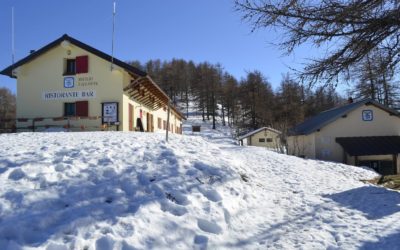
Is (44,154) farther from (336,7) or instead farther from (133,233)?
(336,7)

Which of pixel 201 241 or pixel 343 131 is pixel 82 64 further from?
pixel 343 131

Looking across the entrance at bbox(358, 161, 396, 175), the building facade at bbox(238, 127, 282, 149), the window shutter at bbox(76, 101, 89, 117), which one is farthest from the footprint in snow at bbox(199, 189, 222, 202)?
the building facade at bbox(238, 127, 282, 149)

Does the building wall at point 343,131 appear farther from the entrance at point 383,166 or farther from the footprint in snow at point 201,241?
the footprint in snow at point 201,241

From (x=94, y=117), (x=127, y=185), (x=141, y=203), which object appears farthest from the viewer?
(x=94, y=117)

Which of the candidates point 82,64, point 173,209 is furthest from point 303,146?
point 173,209

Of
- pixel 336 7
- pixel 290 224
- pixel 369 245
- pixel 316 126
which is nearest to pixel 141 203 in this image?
pixel 290 224

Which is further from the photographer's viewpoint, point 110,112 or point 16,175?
point 110,112

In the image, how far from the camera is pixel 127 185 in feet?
25.5

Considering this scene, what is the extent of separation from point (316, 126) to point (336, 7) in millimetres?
26534

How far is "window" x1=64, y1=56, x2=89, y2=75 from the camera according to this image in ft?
83.4

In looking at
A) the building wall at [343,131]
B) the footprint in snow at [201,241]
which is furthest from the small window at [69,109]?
the footprint in snow at [201,241]

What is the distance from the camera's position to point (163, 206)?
281 inches

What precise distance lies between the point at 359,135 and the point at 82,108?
2253 centimetres

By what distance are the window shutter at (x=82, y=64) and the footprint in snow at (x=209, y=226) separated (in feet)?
67.0
